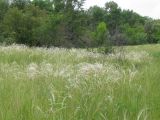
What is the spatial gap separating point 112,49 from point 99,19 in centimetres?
9485

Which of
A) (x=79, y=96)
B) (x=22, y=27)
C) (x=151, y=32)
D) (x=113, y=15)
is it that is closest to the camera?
(x=79, y=96)

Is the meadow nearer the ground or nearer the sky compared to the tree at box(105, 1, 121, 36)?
nearer the ground

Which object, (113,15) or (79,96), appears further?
(113,15)

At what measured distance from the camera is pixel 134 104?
10.4ft

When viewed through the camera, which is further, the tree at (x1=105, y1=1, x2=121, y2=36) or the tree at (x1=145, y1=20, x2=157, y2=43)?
the tree at (x1=105, y1=1, x2=121, y2=36)

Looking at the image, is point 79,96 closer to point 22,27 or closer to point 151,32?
point 22,27

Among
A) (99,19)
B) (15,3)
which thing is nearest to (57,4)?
(15,3)

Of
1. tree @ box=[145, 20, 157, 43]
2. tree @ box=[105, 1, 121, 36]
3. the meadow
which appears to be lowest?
tree @ box=[145, 20, 157, 43]

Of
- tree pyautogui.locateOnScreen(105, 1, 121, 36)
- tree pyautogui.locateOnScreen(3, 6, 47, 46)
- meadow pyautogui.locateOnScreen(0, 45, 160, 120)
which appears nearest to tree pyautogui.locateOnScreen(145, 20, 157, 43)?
tree pyautogui.locateOnScreen(105, 1, 121, 36)

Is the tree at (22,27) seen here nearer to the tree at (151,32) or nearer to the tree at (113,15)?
the tree at (151,32)

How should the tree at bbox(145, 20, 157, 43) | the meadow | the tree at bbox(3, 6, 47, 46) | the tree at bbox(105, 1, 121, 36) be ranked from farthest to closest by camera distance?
1. the tree at bbox(105, 1, 121, 36)
2. the tree at bbox(145, 20, 157, 43)
3. the tree at bbox(3, 6, 47, 46)
4. the meadow

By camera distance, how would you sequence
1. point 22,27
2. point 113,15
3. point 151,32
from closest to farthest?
1. point 22,27
2. point 151,32
3. point 113,15

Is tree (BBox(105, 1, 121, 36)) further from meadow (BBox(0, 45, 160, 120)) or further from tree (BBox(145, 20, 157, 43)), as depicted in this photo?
meadow (BBox(0, 45, 160, 120))

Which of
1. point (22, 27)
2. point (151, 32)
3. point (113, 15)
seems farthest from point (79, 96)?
point (113, 15)
